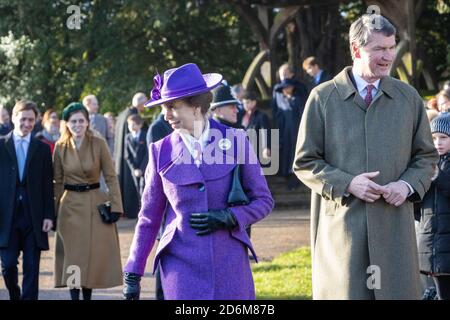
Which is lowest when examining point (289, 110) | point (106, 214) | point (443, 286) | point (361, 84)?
point (443, 286)

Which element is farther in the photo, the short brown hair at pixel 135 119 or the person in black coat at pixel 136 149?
the short brown hair at pixel 135 119

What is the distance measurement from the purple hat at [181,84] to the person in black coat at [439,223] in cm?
224

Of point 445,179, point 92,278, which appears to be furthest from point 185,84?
point 92,278

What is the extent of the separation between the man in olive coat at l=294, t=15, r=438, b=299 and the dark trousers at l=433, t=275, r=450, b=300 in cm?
152

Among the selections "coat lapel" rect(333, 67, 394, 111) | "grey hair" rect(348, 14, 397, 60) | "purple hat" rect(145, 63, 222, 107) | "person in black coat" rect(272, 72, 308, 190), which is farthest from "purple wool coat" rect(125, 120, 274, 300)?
"person in black coat" rect(272, 72, 308, 190)

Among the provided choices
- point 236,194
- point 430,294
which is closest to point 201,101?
point 236,194

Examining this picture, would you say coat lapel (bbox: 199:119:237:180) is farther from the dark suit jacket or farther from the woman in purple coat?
the dark suit jacket

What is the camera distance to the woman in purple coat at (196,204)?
5938 mm

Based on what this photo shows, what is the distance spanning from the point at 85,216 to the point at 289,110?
909cm

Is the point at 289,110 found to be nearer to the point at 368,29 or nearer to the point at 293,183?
the point at 293,183

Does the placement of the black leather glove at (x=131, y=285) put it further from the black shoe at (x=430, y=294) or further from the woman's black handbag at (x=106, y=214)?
the woman's black handbag at (x=106, y=214)

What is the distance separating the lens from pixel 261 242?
14.4m

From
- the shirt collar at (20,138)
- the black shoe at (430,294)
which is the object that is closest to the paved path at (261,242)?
the shirt collar at (20,138)
